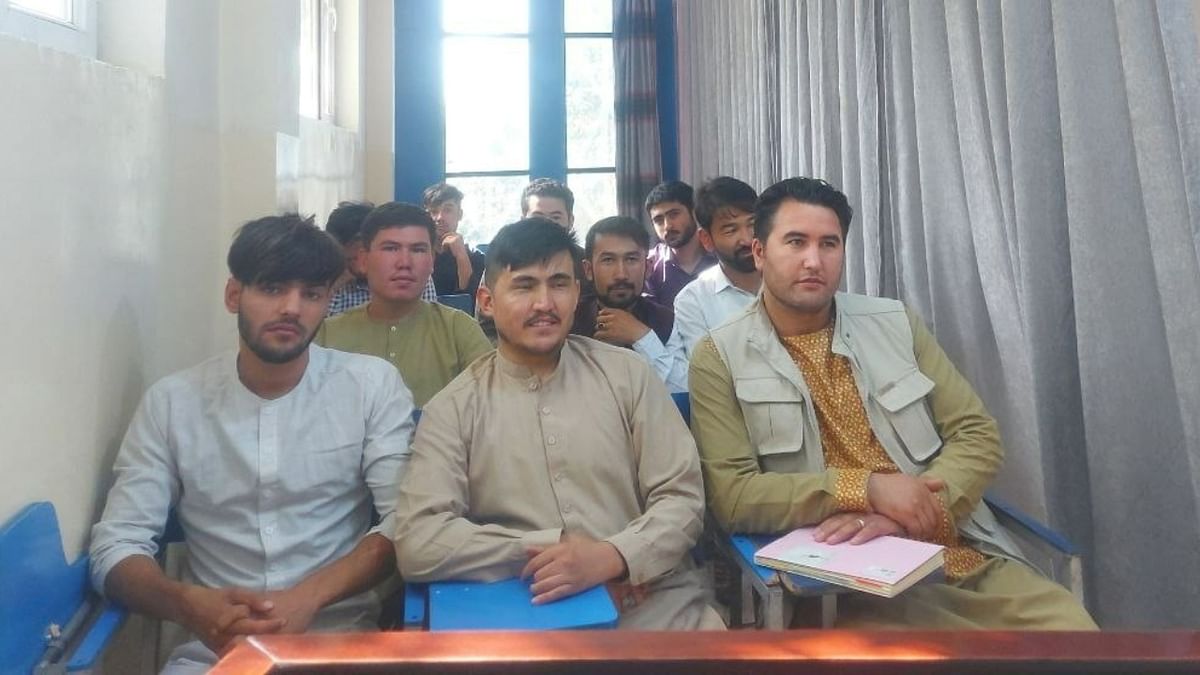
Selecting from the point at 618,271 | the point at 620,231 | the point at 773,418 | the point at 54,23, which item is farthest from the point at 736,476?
the point at 54,23

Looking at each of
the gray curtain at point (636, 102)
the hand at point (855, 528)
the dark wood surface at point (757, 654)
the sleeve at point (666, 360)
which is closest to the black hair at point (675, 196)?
the sleeve at point (666, 360)

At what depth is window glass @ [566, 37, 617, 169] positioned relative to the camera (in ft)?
21.0

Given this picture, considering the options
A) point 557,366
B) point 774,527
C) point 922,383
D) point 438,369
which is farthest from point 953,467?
point 438,369

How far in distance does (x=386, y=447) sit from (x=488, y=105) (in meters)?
4.98

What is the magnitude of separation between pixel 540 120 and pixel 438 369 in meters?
4.25

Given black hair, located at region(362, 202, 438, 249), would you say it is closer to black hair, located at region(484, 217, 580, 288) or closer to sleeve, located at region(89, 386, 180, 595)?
black hair, located at region(484, 217, 580, 288)

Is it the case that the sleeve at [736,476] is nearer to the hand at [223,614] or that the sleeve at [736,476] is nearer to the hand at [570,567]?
the hand at [570,567]

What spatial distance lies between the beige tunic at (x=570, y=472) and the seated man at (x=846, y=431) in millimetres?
150

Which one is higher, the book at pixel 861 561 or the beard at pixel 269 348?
the beard at pixel 269 348

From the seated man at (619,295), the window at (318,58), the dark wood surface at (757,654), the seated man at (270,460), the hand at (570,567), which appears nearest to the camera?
the dark wood surface at (757,654)

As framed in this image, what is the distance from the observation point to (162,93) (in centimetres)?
207

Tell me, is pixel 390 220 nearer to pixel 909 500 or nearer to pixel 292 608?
pixel 292 608

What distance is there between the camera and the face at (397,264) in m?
2.39

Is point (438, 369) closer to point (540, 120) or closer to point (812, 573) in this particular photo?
point (812, 573)
